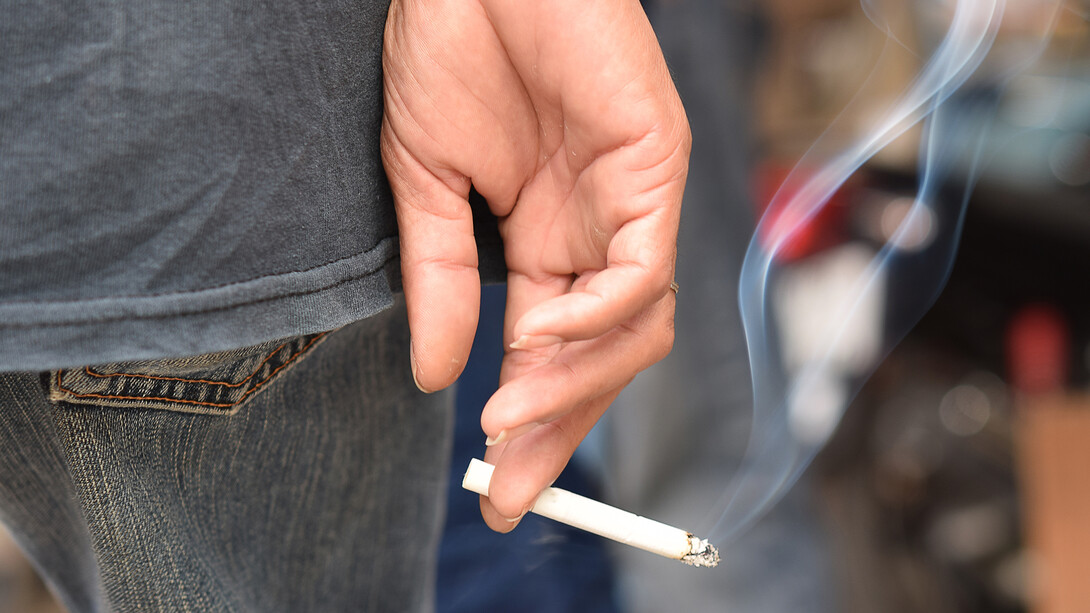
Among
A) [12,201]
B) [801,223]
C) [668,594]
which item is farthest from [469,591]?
[801,223]

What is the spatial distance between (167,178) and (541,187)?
207 mm

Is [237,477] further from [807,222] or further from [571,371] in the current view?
[807,222]

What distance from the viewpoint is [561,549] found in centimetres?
82

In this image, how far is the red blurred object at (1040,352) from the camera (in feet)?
4.23

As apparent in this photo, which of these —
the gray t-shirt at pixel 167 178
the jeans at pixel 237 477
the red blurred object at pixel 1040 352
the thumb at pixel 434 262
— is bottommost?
the red blurred object at pixel 1040 352

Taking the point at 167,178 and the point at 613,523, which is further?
the point at 613,523

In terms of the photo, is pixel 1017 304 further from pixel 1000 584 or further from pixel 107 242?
pixel 107 242

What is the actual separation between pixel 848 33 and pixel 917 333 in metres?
0.68

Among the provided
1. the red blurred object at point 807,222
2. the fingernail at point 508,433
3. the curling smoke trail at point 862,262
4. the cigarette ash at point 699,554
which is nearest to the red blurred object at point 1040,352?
the curling smoke trail at point 862,262

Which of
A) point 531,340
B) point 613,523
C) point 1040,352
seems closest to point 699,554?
point 613,523

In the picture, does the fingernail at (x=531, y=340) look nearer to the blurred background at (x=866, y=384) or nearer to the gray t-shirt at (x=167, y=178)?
the gray t-shirt at (x=167, y=178)

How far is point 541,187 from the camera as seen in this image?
0.43 meters

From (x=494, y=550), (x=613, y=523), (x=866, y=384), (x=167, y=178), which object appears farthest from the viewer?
(x=866, y=384)

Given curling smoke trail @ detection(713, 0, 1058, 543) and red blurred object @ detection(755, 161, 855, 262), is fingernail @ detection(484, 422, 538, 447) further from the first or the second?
red blurred object @ detection(755, 161, 855, 262)
